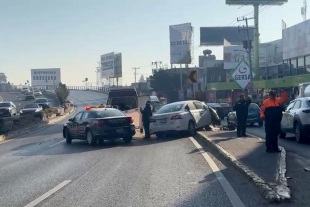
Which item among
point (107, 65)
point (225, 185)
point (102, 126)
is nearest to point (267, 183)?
point (225, 185)

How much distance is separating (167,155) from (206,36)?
89.5m

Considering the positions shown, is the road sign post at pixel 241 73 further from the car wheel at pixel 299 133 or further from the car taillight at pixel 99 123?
the car taillight at pixel 99 123

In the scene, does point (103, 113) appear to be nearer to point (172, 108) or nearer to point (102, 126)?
point (102, 126)

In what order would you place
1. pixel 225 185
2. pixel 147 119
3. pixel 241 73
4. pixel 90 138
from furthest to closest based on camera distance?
1. pixel 241 73
2. pixel 147 119
3. pixel 90 138
4. pixel 225 185

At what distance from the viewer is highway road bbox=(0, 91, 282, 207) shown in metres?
9.17

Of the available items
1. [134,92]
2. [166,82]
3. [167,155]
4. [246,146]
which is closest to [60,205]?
[167,155]

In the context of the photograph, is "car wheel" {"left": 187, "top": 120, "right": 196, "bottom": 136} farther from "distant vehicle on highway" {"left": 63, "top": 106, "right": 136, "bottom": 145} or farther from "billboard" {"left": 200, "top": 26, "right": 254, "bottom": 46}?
"billboard" {"left": 200, "top": 26, "right": 254, "bottom": 46}

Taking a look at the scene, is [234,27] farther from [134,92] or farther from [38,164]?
[38,164]

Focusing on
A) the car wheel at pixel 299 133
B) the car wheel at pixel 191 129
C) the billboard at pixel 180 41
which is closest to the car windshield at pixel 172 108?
the car wheel at pixel 191 129

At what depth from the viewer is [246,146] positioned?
1694 centimetres

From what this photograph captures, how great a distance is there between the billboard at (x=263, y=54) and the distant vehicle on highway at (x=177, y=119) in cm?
5918

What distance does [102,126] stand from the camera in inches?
835

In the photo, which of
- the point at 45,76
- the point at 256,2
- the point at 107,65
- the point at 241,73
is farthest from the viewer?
the point at 107,65

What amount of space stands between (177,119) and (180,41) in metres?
49.0
